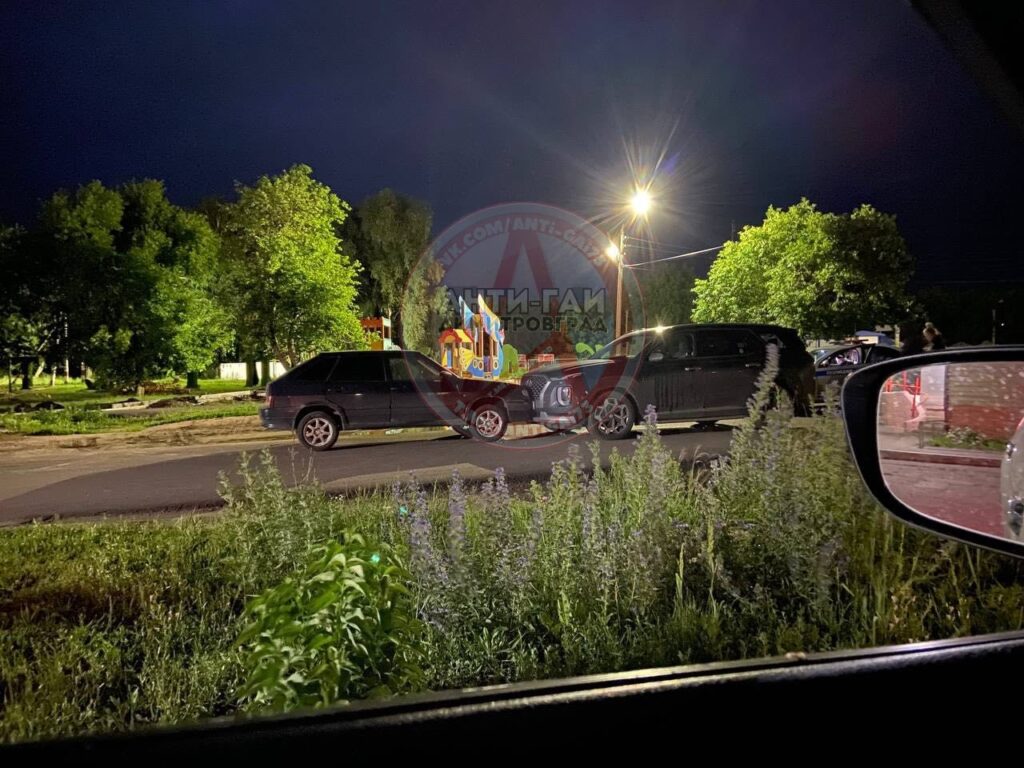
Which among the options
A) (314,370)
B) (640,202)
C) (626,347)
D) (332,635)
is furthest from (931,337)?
(640,202)

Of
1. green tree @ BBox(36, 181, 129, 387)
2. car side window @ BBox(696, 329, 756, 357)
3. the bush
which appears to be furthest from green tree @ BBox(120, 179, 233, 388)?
the bush

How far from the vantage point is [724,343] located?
13391mm

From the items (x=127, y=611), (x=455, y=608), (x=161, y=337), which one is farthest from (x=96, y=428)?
(x=455, y=608)

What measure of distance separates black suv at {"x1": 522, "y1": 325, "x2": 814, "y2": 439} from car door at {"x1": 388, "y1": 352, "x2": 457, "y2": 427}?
8.43 ft

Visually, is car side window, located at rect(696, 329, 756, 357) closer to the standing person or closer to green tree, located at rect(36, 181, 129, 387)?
the standing person

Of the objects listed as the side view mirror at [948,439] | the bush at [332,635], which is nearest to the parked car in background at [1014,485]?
the side view mirror at [948,439]

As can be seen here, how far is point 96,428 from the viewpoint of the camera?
18.8m

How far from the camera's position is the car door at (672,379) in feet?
43.6

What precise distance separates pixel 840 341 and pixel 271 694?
817 inches

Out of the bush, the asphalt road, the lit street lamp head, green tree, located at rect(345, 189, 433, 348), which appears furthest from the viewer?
green tree, located at rect(345, 189, 433, 348)

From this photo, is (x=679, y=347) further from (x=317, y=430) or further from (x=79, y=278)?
(x=79, y=278)

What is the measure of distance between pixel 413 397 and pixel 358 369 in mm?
1190

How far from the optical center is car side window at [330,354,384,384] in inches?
551

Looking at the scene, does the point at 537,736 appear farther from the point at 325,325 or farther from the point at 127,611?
the point at 325,325
